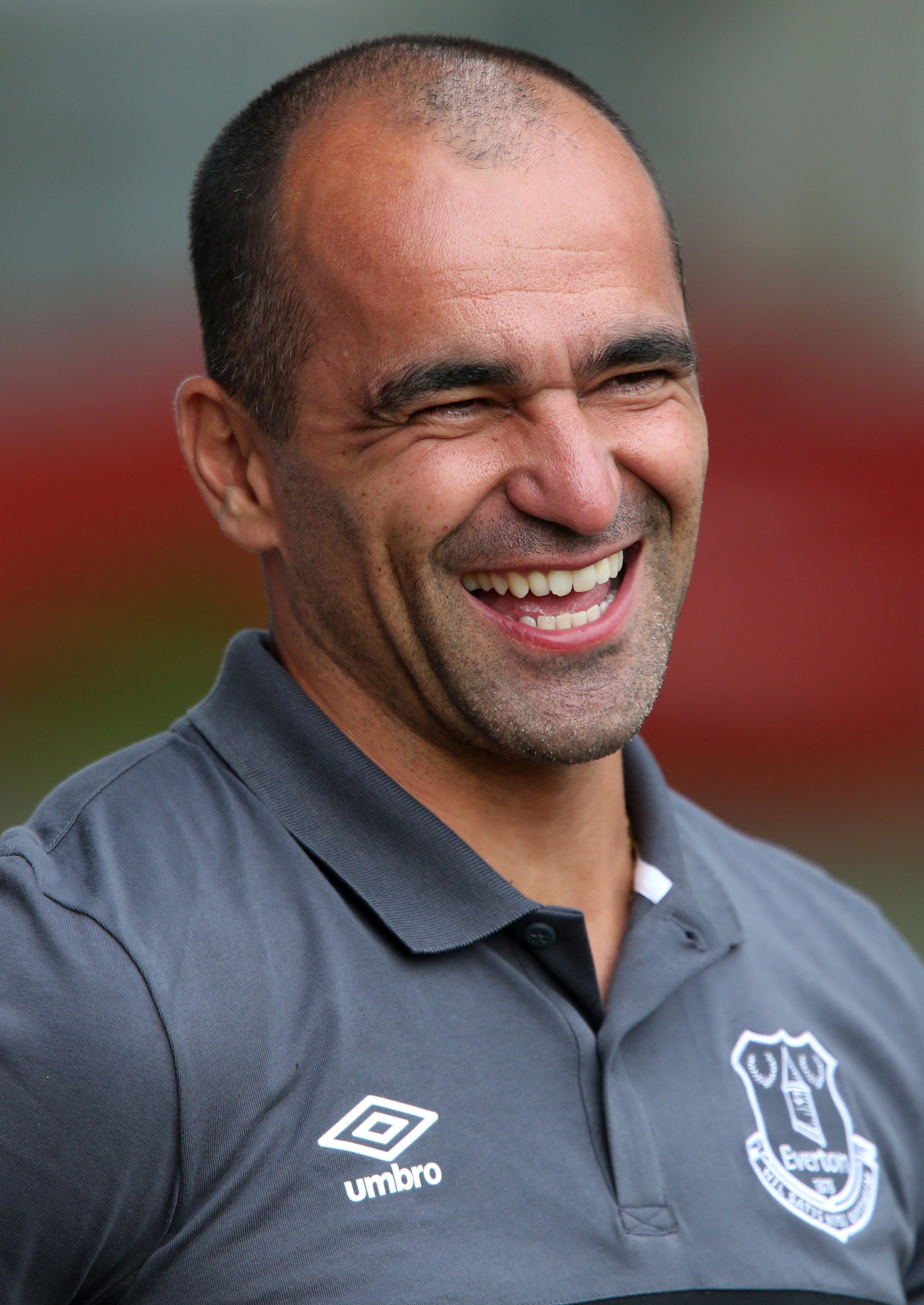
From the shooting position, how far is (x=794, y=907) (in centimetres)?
229

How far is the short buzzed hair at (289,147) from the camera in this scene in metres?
1.86

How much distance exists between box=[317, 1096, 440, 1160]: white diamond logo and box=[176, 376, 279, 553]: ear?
2.36 feet

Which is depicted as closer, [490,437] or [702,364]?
[490,437]

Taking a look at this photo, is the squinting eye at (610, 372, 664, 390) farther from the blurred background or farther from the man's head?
the blurred background

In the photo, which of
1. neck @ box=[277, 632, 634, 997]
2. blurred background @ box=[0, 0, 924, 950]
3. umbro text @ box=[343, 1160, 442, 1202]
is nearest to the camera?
umbro text @ box=[343, 1160, 442, 1202]

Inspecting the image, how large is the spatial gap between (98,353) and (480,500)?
6.02m

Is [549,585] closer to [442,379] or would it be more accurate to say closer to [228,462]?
[442,379]

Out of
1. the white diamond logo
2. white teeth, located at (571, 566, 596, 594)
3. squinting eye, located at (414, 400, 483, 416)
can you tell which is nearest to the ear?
squinting eye, located at (414, 400, 483, 416)

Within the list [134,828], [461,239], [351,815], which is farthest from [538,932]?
[461,239]

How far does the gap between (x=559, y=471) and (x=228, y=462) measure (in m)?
0.50

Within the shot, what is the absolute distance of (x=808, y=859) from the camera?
264 inches

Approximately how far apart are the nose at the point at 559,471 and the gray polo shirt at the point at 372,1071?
1.26ft

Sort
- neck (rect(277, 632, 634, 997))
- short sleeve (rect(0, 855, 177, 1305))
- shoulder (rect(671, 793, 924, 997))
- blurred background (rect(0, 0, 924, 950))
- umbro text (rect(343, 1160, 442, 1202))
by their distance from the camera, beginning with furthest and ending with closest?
1. blurred background (rect(0, 0, 924, 950))
2. shoulder (rect(671, 793, 924, 997))
3. neck (rect(277, 632, 634, 997))
4. umbro text (rect(343, 1160, 442, 1202))
5. short sleeve (rect(0, 855, 177, 1305))

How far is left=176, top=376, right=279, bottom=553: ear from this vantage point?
6.48 ft
